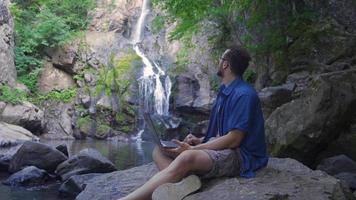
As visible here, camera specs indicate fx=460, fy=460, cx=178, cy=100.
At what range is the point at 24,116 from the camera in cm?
2047

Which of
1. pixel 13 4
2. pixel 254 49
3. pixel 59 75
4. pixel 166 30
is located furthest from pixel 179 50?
pixel 254 49

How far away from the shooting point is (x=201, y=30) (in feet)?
72.8

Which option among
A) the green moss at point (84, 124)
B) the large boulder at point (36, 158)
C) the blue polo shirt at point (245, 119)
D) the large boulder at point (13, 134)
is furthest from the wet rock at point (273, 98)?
the green moss at point (84, 124)

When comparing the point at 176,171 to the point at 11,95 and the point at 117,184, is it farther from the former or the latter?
the point at 11,95

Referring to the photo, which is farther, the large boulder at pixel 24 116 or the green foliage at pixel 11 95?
the green foliage at pixel 11 95

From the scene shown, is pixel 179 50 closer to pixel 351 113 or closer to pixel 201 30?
pixel 201 30

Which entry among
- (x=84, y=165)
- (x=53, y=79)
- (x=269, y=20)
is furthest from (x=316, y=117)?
(x=53, y=79)

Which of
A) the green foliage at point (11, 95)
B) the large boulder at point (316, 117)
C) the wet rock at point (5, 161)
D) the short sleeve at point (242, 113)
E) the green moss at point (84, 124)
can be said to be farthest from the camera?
the green moss at point (84, 124)

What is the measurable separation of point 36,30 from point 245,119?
24.2 m

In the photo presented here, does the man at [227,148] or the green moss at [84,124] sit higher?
the man at [227,148]

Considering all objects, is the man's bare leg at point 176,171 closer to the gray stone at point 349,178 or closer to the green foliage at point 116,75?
the gray stone at point 349,178

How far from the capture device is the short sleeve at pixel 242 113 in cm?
386

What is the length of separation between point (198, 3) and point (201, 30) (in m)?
9.17

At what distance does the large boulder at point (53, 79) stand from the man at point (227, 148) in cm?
2218
